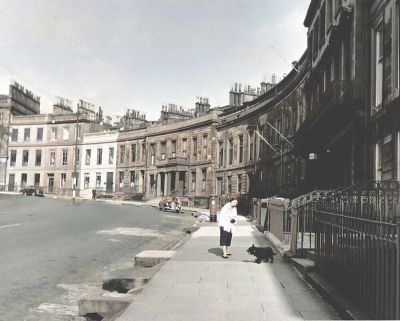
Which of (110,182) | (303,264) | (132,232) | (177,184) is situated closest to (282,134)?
(177,184)

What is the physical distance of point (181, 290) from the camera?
8148mm

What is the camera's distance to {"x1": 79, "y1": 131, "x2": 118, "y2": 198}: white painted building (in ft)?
239

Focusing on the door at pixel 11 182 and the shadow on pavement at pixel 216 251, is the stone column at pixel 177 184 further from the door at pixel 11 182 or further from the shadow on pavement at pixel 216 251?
the shadow on pavement at pixel 216 251

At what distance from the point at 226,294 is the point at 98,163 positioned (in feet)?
224

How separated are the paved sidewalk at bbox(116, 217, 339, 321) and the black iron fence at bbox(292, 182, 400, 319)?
0.61 metres

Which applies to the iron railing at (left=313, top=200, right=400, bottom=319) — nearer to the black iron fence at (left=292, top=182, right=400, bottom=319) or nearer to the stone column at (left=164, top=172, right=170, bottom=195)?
the black iron fence at (left=292, top=182, right=400, bottom=319)

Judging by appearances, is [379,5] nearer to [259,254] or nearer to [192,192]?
[259,254]

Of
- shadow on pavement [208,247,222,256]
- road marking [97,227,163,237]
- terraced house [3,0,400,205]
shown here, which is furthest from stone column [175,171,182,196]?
shadow on pavement [208,247,222,256]

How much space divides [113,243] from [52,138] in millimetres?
66256

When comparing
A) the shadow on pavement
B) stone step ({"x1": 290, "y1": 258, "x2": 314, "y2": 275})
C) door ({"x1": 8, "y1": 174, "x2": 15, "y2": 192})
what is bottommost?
the shadow on pavement

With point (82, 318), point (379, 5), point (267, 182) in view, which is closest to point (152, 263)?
point (82, 318)

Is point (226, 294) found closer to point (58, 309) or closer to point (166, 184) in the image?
point (58, 309)

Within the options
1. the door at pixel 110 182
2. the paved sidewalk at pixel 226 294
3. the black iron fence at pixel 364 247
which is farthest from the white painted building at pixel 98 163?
the black iron fence at pixel 364 247

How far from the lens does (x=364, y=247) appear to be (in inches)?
228
